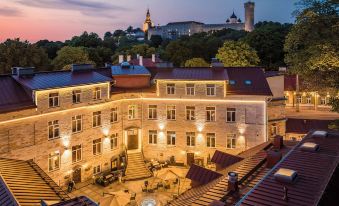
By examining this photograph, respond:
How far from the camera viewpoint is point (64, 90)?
29.2m

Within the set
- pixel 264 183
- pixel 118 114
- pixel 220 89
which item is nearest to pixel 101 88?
pixel 118 114

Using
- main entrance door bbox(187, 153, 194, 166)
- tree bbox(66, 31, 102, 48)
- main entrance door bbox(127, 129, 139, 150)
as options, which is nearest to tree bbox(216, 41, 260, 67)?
main entrance door bbox(187, 153, 194, 166)

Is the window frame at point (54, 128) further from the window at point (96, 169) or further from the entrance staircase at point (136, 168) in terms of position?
the entrance staircase at point (136, 168)

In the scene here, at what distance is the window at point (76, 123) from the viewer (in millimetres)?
30605

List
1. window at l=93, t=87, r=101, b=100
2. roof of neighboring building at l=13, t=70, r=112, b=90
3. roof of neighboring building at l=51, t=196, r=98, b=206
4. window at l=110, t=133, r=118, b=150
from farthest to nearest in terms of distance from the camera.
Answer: window at l=110, t=133, r=118, b=150 < window at l=93, t=87, r=101, b=100 < roof of neighboring building at l=13, t=70, r=112, b=90 < roof of neighboring building at l=51, t=196, r=98, b=206

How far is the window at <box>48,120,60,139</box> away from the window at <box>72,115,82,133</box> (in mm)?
1780

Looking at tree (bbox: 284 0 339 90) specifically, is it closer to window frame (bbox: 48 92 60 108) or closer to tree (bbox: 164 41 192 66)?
window frame (bbox: 48 92 60 108)

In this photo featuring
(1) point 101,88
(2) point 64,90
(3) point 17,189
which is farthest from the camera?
(1) point 101,88

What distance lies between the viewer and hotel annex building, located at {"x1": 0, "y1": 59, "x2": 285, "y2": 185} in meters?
28.4

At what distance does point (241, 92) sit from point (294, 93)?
2979cm

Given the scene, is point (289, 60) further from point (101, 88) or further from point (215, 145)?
point (101, 88)

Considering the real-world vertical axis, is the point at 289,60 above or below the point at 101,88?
above

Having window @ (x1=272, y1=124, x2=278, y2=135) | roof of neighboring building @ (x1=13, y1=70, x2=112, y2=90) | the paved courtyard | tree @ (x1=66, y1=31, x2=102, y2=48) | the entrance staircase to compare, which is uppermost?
tree @ (x1=66, y1=31, x2=102, y2=48)

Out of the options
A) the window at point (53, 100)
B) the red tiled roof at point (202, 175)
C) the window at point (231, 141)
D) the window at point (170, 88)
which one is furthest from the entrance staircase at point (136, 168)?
→ the red tiled roof at point (202, 175)
